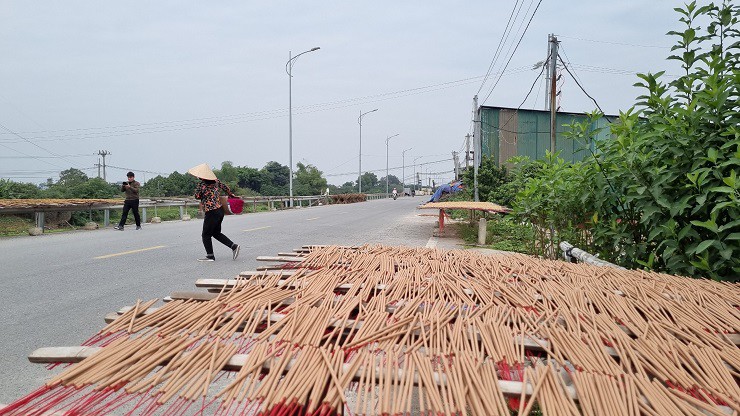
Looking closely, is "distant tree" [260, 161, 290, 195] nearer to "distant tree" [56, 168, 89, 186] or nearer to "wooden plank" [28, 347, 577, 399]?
"distant tree" [56, 168, 89, 186]

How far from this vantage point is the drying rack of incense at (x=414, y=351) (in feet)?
2.89

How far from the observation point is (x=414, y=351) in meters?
1.03

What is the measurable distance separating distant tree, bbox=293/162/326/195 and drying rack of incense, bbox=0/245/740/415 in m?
51.0

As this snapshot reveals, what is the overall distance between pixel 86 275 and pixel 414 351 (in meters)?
5.93

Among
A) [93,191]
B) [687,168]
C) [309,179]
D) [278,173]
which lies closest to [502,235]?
[687,168]

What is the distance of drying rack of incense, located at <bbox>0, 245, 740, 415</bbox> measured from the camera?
0.88 m

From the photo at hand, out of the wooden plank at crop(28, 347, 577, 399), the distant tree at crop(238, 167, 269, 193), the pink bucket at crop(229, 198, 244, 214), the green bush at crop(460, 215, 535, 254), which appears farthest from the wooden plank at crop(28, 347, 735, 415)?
the distant tree at crop(238, 167, 269, 193)

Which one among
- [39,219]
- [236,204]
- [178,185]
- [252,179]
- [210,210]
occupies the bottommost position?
[39,219]

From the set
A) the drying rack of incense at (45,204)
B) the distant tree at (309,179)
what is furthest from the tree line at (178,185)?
the drying rack of incense at (45,204)

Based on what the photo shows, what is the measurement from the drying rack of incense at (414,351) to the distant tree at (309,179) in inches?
2006

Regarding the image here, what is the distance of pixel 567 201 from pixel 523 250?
3.42 m

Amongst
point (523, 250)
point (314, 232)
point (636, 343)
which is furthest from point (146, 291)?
point (314, 232)

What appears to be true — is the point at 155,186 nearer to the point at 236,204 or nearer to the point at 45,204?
the point at 45,204

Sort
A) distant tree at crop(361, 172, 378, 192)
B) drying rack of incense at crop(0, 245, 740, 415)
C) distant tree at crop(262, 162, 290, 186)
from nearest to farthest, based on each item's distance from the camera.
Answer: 1. drying rack of incense at crop(0, 245, 740, 415)
2. distant tree at crop(262, 162, 290, 186)
3. distant tree at crop(361, 172, 378, 192)
